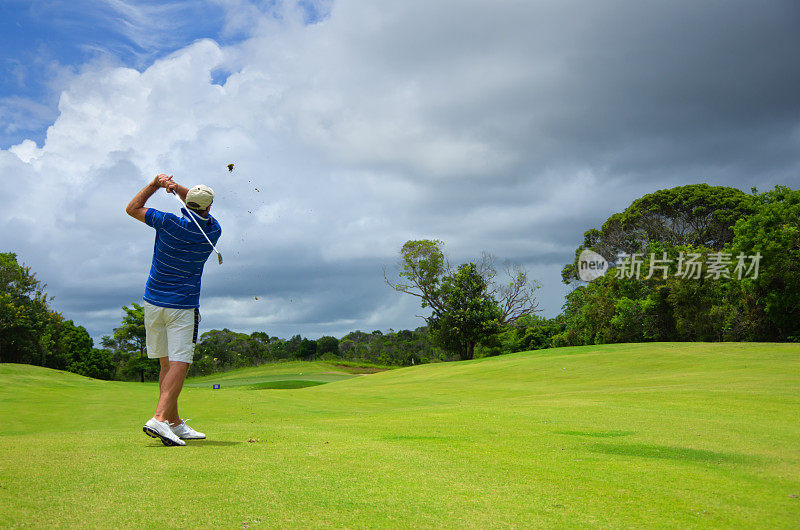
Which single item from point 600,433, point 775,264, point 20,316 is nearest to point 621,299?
point 775,264

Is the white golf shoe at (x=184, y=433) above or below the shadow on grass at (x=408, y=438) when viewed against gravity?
above

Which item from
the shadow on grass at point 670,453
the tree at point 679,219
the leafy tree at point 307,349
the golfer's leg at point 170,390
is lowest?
the leafy tree at point 307,349

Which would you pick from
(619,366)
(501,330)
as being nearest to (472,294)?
(501,330)

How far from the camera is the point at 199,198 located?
6.15 metres

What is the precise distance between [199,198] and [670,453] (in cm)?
594

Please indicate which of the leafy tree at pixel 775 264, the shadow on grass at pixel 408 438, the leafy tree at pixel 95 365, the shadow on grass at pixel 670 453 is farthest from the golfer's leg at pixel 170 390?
the leafy tree at pixel 95 365

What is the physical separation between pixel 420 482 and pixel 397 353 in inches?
2788

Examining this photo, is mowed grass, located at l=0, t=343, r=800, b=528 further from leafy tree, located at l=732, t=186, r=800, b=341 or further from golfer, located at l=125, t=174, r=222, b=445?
leafy tree, located at l=732, t=186, r=800, b=341

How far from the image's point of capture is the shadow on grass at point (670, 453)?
5926 millimetres

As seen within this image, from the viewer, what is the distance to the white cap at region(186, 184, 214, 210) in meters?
6.14

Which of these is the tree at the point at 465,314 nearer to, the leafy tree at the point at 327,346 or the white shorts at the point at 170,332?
the leafy tree at the point at 327,346

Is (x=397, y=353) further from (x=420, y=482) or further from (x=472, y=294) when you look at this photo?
(x=420, y=482)

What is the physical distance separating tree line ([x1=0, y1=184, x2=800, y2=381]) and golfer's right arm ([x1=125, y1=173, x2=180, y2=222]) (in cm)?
3590

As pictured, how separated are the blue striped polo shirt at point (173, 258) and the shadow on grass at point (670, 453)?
485 centimetres
